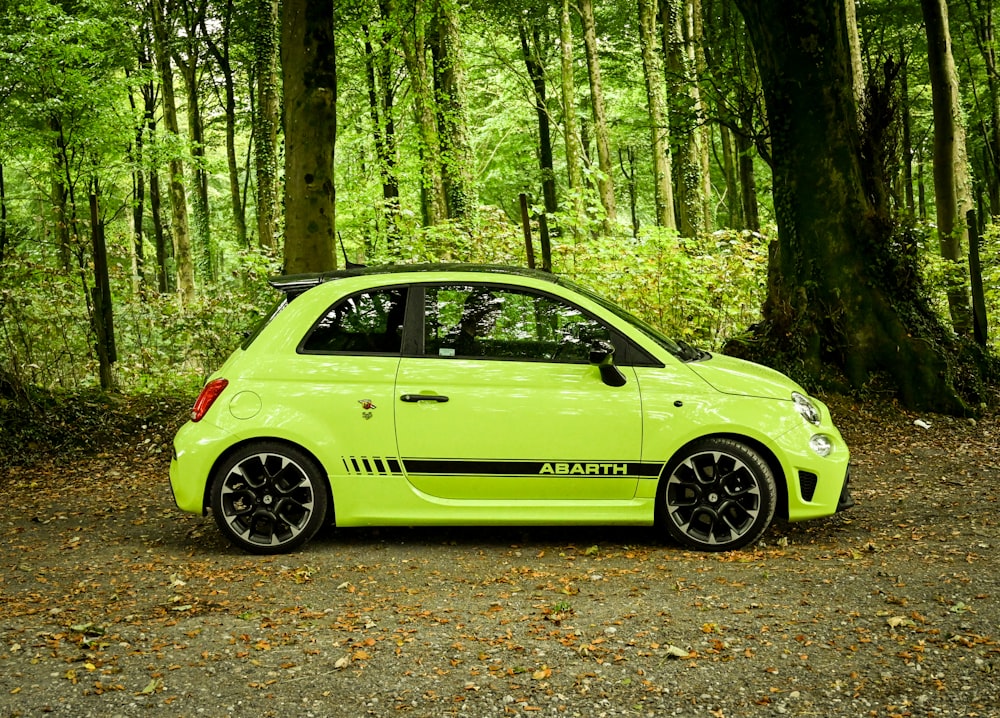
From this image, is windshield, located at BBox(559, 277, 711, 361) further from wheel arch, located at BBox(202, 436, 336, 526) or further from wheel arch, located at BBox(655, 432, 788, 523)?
wheel arch, located at BBox(202, 436, 336, 526)

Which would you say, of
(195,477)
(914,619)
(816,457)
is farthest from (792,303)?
(195,477)

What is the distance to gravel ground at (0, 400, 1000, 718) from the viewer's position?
3756 mm

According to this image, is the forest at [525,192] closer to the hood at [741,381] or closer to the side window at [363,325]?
the side window at [363,325]

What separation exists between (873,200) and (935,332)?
5.46 ft

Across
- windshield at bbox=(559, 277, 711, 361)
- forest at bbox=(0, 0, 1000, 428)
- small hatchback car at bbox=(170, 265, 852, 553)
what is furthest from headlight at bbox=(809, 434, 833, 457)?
forest at bbox=(0, 0, 1000, 428)

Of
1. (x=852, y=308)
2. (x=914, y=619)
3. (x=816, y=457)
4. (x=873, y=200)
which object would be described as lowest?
(x=914, y=619)

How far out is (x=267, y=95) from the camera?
768 inches

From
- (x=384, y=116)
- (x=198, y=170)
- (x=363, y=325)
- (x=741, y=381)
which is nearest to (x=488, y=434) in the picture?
(x=363, y=325)

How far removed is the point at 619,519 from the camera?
5.83 m

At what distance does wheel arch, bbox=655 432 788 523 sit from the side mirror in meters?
0.57

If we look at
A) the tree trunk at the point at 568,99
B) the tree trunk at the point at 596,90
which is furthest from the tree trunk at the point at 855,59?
the tree trunk at the point at 568,99

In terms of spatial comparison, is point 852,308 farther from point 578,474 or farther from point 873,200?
point 578,474

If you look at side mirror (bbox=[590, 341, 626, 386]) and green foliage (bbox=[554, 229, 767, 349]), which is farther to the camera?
green foliage (bbox=[554, 229, 767, 349])

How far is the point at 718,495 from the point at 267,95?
16.4 m
